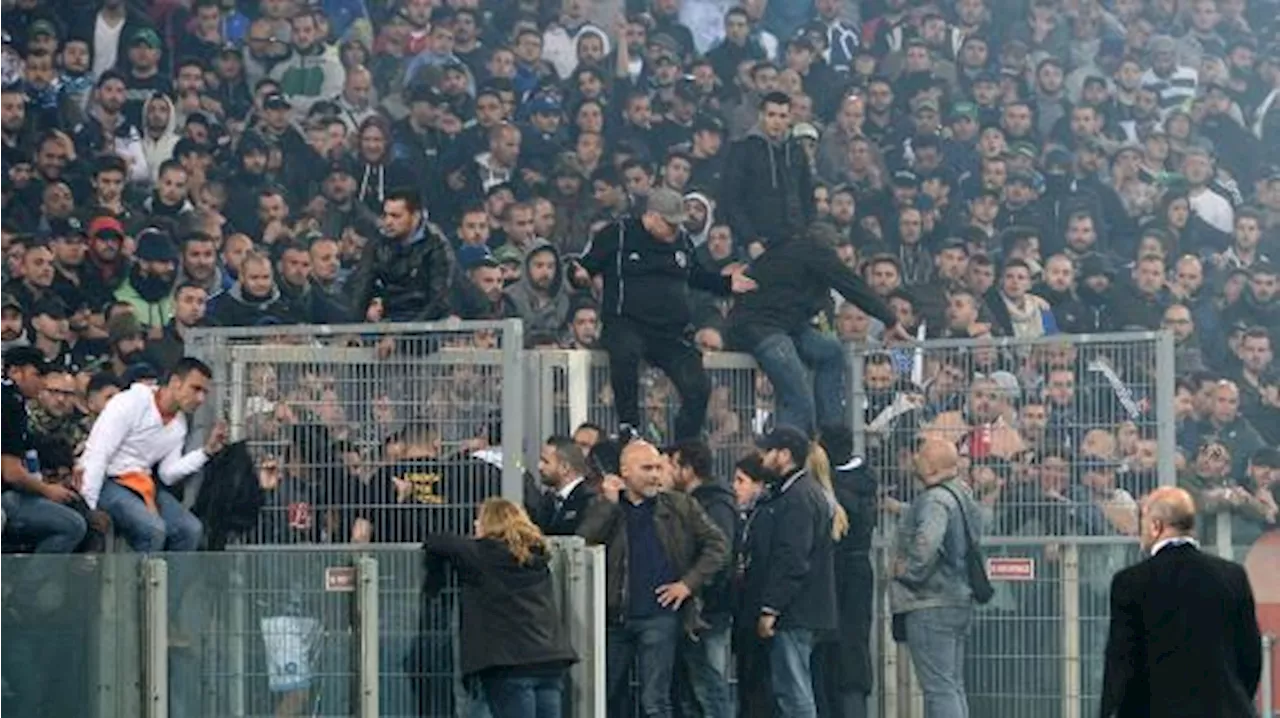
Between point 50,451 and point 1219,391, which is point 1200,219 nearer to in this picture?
point 1219,391

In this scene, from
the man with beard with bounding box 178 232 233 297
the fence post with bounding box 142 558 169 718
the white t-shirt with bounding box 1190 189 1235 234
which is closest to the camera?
the fence post with bounding box 142 558 169 718

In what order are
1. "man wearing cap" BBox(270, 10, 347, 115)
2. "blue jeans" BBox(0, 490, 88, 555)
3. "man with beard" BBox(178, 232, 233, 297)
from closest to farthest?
"blue jeans" BBox(0, 490, 88, 555), "man with beard" BBox(178, 232, 233, 297), "man wearing cap" BBox(270, 10, 347, 115)

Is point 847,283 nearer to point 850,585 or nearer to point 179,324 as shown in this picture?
point 850,585

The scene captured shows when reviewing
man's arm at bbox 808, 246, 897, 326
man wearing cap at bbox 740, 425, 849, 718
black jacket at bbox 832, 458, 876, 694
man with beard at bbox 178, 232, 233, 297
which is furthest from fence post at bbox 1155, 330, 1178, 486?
man with beard at bbox 178, 232, 233, 297

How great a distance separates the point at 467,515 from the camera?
1830 cm

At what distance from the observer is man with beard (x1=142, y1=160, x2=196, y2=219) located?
24016mm

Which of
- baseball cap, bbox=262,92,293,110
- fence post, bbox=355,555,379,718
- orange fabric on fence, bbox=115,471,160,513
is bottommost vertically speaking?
fence post, bbox=355,555,379,718

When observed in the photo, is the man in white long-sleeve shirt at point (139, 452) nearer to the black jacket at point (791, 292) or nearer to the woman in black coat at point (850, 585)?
the black jacket at point (791, 292)

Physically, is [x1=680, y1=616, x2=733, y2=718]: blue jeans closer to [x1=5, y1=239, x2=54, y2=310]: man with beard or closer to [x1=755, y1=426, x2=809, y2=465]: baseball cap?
[x1=755, y1=426, x2=809, y2=465]: baseball cap

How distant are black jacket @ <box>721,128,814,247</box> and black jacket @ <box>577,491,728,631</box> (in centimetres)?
327

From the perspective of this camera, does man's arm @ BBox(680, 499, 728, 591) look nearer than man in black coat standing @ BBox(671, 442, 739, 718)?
Yes

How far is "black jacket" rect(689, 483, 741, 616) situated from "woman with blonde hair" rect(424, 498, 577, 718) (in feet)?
6.32

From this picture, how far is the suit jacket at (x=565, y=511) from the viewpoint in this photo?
18.8 meters

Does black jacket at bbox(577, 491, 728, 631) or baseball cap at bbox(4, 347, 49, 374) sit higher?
baseball cap at bbox(4, 347, 49, 374)
